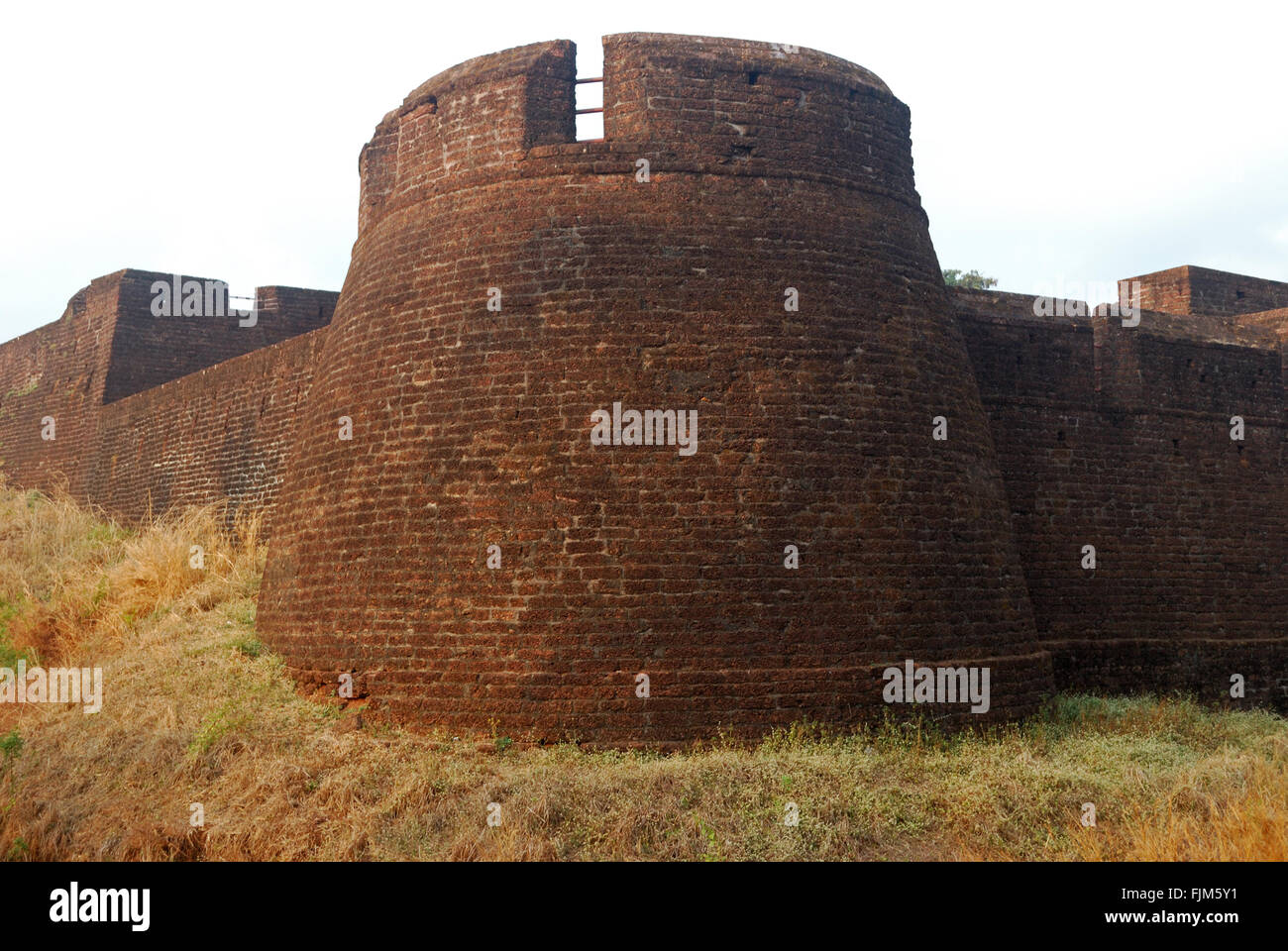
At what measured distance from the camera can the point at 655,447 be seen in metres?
8.19

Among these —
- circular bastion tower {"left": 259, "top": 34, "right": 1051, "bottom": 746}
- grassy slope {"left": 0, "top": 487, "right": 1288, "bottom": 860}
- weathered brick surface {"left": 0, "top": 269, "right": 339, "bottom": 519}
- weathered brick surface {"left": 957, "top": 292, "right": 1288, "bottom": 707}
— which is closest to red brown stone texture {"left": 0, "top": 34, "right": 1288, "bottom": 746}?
circular bastion tower {"left": 259, "top": 34, "right": 1051, "bottom": 746}

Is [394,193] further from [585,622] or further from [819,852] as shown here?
[819,852]

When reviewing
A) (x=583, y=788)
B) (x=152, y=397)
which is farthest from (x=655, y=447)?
(x=152, y=397)

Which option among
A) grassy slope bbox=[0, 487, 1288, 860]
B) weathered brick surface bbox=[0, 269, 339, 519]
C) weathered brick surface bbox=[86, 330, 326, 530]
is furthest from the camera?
weathered brick surface bbox=[0, 269, 339, 519]

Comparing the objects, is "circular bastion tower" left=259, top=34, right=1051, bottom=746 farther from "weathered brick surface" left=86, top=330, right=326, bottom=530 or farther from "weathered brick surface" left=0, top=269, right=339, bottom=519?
"weathered brick surface" left=0, top=269, right=339, bottom=519

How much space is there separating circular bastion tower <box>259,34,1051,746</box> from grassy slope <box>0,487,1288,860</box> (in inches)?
15.9

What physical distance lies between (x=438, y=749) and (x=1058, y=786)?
4.46 metres

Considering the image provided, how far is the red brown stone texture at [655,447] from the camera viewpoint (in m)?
7.90

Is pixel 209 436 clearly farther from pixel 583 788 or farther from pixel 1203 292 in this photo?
pixel 1203 292

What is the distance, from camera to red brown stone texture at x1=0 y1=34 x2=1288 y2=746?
25.9 feet

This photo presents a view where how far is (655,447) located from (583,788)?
2.66m

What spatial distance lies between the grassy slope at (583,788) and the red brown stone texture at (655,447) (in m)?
0.40
